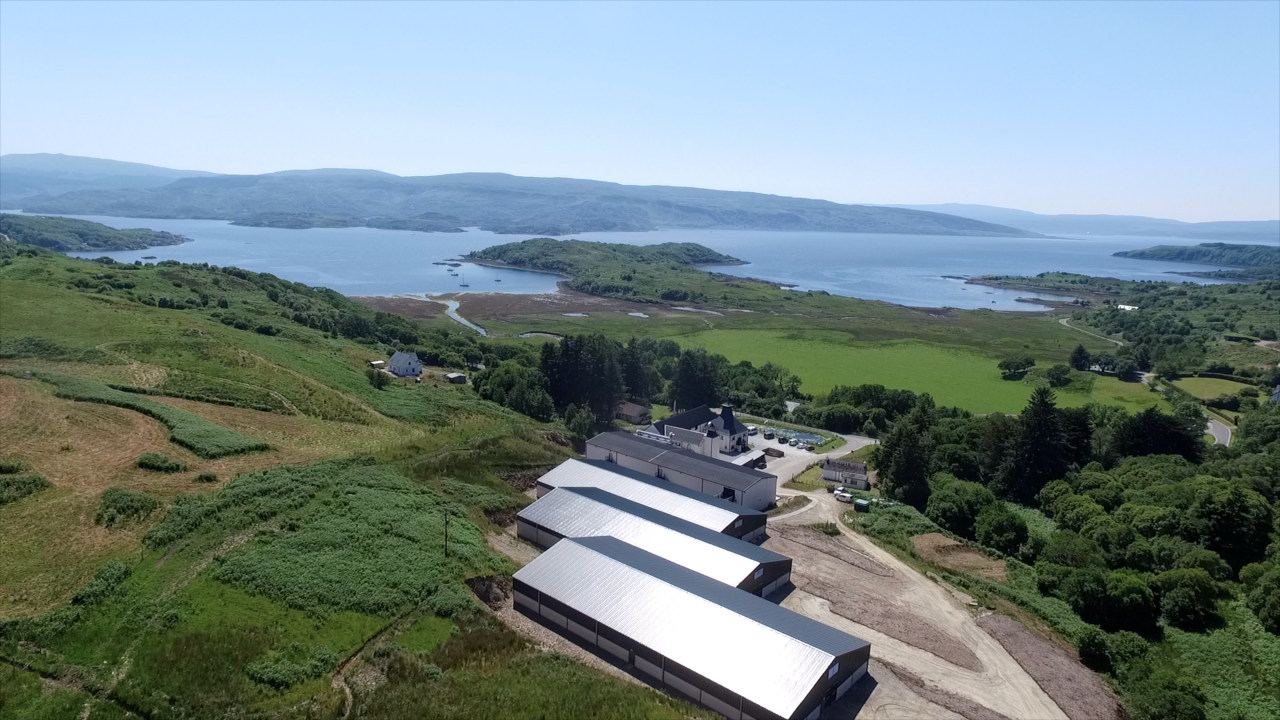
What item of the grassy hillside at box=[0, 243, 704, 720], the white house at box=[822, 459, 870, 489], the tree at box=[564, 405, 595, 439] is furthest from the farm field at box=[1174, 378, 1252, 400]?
the grassy hillside at box=[0, 243, 704, 720]

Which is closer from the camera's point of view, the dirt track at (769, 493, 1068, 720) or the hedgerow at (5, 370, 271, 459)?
the dirt track at (769, 493, 1068, 720)

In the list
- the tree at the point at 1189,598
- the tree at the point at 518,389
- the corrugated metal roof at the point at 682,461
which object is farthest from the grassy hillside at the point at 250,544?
the tree at the point at 1189,598

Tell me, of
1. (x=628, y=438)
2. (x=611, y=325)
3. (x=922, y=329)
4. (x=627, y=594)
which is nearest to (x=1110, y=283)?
(x=922, y=329)

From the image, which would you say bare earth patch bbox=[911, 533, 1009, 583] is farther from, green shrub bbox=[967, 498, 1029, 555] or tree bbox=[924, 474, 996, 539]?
tree bbox=[924, 474, 996, 539]

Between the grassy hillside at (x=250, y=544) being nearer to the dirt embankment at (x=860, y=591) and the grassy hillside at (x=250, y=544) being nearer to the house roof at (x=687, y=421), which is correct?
the house roof at (x=687, y=421)

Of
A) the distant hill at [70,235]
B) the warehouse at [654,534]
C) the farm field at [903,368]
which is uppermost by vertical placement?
→ the distant hill at [70,235]
